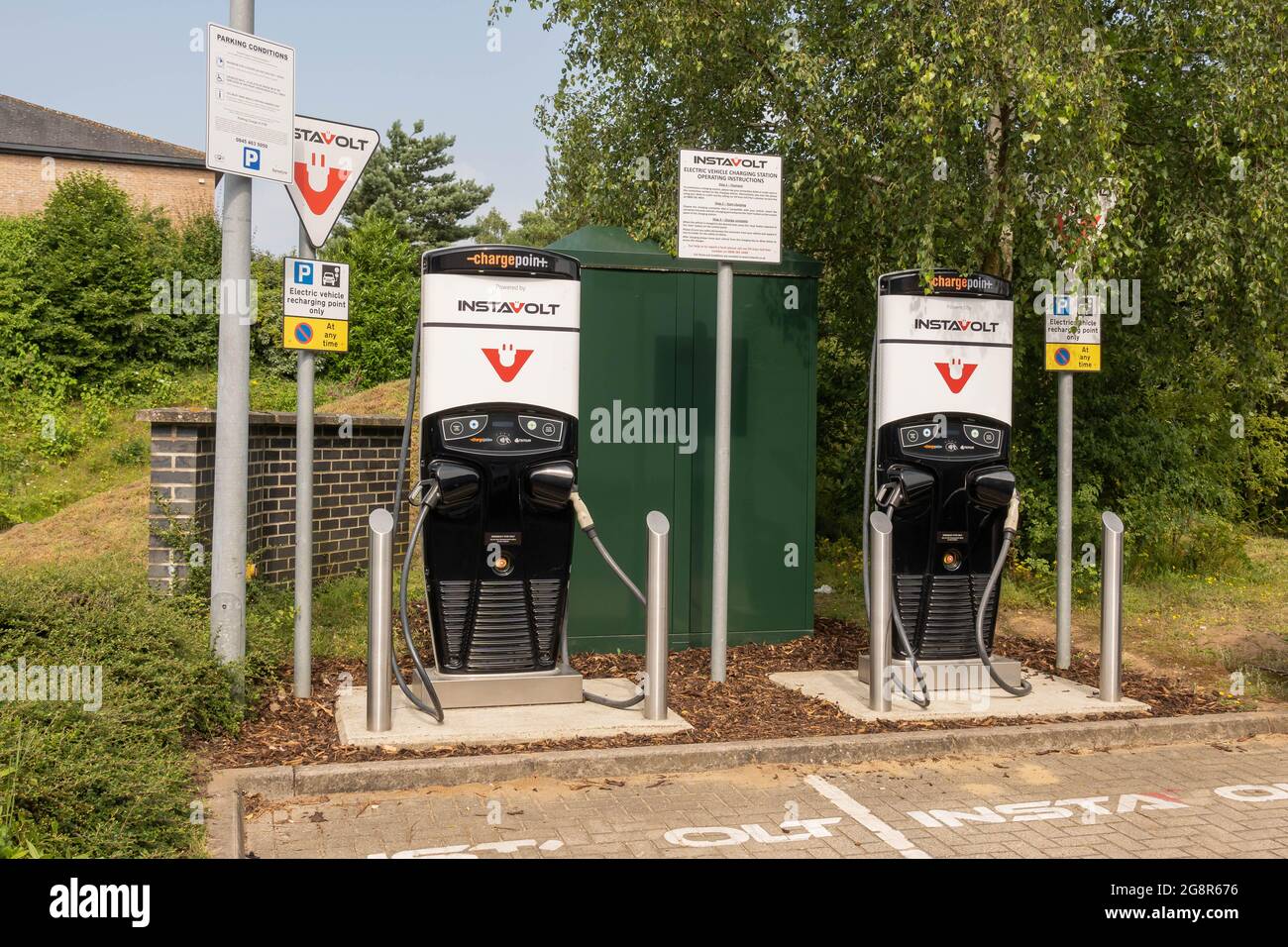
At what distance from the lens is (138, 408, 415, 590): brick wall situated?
23.1 ft

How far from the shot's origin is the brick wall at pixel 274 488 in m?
7.03

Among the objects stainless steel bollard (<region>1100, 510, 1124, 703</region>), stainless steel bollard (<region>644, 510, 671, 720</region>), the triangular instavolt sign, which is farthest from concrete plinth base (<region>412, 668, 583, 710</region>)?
stainless steel bollard (<region>1100, 510, 1124, 703</region>)

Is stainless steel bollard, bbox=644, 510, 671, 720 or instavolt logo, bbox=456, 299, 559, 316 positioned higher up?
instavolt logo, bbox=456, 299, 559, 316

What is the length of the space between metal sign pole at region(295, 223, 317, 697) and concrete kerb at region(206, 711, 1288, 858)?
1369 mm

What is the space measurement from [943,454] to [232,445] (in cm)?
406

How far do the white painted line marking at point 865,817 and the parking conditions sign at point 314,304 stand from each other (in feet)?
11.6

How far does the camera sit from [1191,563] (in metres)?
12.5

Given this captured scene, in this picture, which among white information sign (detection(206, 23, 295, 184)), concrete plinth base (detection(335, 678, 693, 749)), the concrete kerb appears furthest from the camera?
white information sign (detection(206, 23, 295, 184))

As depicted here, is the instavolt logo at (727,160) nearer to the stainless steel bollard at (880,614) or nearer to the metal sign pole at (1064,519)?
the stainless steel bollard at (880,614)

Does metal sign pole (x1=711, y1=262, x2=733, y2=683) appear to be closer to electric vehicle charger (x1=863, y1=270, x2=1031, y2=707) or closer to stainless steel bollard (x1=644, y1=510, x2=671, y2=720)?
electric vehicle charger (x1=863, y1=270, x2=1031, y2=707)

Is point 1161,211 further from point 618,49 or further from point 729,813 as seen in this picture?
point 729,813

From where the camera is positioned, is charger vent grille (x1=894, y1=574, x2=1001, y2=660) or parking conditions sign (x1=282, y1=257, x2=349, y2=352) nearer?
parking conditions sign (x1=282, y1=257, x2=349, y2=352)

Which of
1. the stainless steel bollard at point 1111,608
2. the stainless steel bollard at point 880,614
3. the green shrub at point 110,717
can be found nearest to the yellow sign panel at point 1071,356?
the stainless steel bollard at point 1111,608

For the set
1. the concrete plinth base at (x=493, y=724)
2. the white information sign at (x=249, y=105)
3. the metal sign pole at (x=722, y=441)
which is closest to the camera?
the concrete plinth base at (x=493, y=724)
